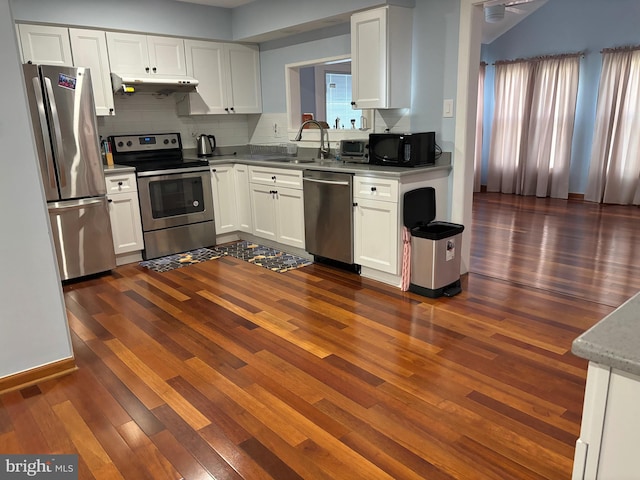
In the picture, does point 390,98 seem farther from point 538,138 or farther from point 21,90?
point 538,138

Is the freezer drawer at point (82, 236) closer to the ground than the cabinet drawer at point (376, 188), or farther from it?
closer to the ground

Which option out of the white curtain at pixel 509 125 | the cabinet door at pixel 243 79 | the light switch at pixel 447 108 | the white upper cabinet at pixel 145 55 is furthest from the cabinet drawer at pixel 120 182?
the white curtain at pixel 509 125

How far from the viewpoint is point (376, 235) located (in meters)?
3.82

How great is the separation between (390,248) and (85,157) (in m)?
2.60

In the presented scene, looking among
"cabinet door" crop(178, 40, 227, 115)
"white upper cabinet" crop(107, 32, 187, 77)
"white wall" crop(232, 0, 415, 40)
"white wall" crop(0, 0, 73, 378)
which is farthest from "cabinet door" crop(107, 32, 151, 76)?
"white wall" crop(0, 0, 73, 378)

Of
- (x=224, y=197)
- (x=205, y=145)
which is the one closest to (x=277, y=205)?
(x=224, y=197)

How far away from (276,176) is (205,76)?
150cm

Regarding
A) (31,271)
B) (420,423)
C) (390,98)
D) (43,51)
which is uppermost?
(43,51)

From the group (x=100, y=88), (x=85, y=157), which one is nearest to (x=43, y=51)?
(x=100, y=88)

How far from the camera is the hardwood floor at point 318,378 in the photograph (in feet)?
6.41

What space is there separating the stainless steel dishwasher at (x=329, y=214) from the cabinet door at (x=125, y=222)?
1.60 m

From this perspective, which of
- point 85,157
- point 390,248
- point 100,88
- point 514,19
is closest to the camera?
point 390,248

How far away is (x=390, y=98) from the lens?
3.91 m

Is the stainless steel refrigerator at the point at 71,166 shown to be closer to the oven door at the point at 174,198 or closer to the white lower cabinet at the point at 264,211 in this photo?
the oven door at the point at 174,198
